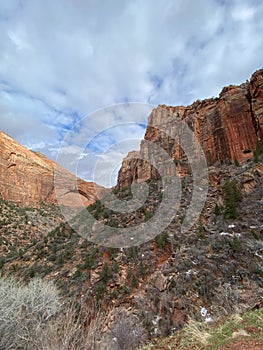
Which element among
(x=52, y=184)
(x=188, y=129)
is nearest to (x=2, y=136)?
(x=52, y=184)

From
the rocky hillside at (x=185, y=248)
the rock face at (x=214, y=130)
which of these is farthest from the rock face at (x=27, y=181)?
the rock face at (x=214, y=130)

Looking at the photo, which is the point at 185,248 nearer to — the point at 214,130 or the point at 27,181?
the point at 214,130

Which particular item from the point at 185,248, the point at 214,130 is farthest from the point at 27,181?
the point at 185,248

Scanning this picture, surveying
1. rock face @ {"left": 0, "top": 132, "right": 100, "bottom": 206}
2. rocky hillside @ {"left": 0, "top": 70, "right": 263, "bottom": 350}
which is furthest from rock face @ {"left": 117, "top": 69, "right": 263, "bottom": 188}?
rock face @ {"left": 0, "top": 132, "right": 100, "bottom": 206}

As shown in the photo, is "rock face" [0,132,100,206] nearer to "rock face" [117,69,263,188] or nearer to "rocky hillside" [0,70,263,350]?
"rocky hillside" [0,70,263,350]

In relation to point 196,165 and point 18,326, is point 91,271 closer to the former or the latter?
point 18,326

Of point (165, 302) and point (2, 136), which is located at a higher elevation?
point (2, 136)
